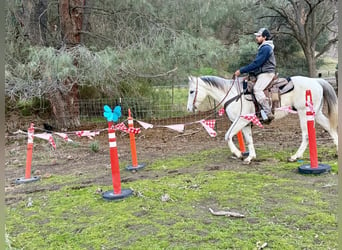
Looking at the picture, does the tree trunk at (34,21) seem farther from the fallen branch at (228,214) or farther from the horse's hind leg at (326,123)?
the fallen branch at (228,214)

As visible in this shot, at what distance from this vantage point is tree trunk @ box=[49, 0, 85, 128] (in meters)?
7.67

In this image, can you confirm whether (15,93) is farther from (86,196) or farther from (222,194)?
(222,194)

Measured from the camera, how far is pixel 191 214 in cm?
315

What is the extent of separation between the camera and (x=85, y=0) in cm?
809

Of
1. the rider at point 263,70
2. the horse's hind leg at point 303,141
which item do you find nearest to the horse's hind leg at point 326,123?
the horse's hind leg at point 303,141

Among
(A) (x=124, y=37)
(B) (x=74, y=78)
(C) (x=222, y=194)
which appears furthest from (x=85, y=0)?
(C) (x=222, y=194)

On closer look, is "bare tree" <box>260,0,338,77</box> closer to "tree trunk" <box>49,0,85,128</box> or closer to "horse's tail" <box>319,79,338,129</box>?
"tree trunk" <box>49,0,85,128</box>

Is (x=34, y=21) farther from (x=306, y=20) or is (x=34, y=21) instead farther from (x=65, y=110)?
(x=306, y=20)

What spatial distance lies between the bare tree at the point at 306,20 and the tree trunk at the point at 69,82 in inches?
185

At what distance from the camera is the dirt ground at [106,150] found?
464 cm

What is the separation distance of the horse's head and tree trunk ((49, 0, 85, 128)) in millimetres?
2961

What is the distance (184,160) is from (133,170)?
860mm

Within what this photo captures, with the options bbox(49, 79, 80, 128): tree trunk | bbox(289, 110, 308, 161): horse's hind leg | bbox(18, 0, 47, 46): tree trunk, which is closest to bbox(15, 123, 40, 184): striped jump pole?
bbox(18, 0, 47, 46): tree trunk

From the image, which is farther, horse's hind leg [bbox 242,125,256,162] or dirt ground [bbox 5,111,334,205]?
horse's hind leg [bbox 242,125,256,162]
